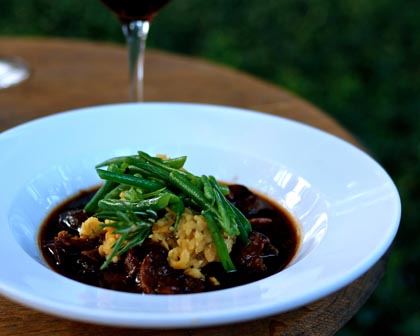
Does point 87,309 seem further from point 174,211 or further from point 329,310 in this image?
point 329,310

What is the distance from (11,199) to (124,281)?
42 cm

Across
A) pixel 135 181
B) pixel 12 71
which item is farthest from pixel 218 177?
pixel 12 71

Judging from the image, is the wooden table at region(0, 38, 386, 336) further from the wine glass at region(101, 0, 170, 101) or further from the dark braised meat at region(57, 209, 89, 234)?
the dark braised meat at region(57, 209, 89, 234)

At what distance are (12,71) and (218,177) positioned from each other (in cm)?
129

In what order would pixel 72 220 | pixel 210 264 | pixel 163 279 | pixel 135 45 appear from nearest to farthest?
pixel 163 279, pixel 210 264, pixel 72 220, pixel 135 45

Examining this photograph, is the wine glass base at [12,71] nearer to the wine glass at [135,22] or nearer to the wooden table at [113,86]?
the wooden table at [113,86]

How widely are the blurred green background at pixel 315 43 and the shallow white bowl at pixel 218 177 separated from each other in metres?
2.46

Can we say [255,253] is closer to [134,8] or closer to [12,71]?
[134,8]

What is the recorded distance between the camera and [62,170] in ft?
6.11

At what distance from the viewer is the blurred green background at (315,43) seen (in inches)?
183

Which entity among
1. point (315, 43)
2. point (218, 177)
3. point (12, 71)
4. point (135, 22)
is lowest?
point (315, 43)

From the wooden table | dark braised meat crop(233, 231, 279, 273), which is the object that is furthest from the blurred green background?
dark braised meat crop(233, 231, 279, 273)

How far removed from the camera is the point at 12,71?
110 inches

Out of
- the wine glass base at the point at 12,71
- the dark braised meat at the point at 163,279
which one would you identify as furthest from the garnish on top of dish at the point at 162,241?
the wine glass base at the point at 12,71
